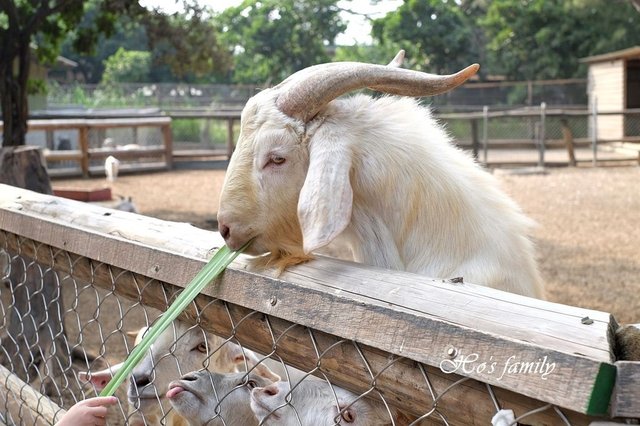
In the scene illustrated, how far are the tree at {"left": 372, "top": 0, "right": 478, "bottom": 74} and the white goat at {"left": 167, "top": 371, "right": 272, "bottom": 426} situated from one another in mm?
37646

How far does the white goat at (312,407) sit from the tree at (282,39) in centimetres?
4051

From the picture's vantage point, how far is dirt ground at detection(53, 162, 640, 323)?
26.9ft

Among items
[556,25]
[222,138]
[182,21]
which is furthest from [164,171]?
[556,25]

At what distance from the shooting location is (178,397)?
220 centimetres

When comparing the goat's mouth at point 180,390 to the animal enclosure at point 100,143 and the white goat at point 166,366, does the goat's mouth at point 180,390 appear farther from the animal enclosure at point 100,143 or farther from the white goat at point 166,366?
the animal enclosure at point 100,143

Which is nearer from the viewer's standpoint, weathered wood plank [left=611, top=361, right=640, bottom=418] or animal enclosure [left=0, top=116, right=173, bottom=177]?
weathered wood plank [left=611, top=361, right=640, bottom=418]

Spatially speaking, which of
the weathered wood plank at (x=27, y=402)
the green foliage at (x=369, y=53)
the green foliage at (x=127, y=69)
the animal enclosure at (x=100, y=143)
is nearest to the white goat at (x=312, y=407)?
the weathered wood plank at (x=27, y=402)

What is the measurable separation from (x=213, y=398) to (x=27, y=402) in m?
1.29

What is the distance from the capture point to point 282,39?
42.9 metres

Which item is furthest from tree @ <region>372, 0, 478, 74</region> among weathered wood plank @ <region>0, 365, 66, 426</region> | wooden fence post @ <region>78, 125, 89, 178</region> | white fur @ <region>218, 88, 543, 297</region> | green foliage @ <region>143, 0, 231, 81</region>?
white fur @ <region>218, 88, 543, 297</region>

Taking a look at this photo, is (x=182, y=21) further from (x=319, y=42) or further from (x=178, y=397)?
(x=319, y=42)

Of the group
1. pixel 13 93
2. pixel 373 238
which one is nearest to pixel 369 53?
pixel 13 93

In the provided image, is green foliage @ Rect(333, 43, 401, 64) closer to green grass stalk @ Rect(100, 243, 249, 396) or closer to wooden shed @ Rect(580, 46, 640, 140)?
wooden shed @ Rect(580, 46, 640, 140)

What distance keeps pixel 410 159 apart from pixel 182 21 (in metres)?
11.3
